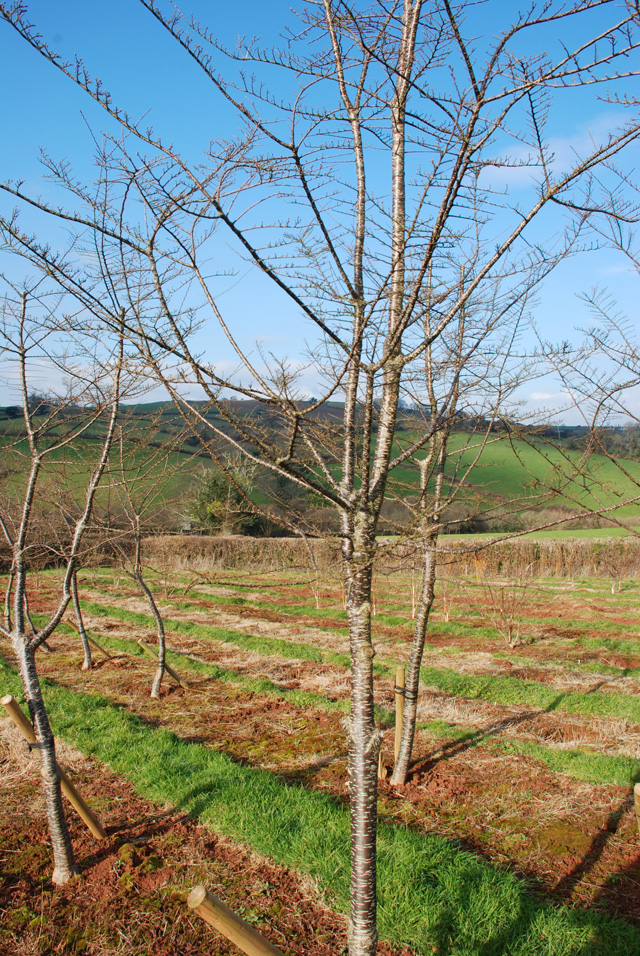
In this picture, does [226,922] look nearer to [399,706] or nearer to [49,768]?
[49,768]

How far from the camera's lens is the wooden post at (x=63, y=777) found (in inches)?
141

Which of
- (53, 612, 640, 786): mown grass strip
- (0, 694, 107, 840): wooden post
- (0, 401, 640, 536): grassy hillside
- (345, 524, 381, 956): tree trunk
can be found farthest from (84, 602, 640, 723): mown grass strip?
(345, 524, 381, 956): tree trunk

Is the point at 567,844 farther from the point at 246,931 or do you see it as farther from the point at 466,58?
the point at 466,58

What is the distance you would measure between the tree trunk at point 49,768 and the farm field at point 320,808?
12cm

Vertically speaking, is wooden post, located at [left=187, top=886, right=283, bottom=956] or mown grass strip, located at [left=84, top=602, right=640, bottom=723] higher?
wooden post, located at [left=187, top=886, right=283, bottom=956]

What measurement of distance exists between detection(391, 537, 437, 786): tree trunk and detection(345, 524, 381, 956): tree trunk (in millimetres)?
2349

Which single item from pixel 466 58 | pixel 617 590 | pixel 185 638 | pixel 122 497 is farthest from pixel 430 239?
pixel 617 590

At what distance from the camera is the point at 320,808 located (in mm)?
4273

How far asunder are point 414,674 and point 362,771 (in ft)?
8.96

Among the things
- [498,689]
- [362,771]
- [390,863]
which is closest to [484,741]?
[498,689]

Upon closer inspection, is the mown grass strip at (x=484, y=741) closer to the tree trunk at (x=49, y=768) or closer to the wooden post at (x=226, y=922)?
the tree trunk at (x=49, y=768)

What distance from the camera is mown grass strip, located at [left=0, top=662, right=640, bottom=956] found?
9.83ft

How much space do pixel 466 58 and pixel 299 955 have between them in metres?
4.06

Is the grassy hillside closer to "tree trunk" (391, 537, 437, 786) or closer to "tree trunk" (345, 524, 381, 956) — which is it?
"tree trunk" (391, 537, 437, 786)
